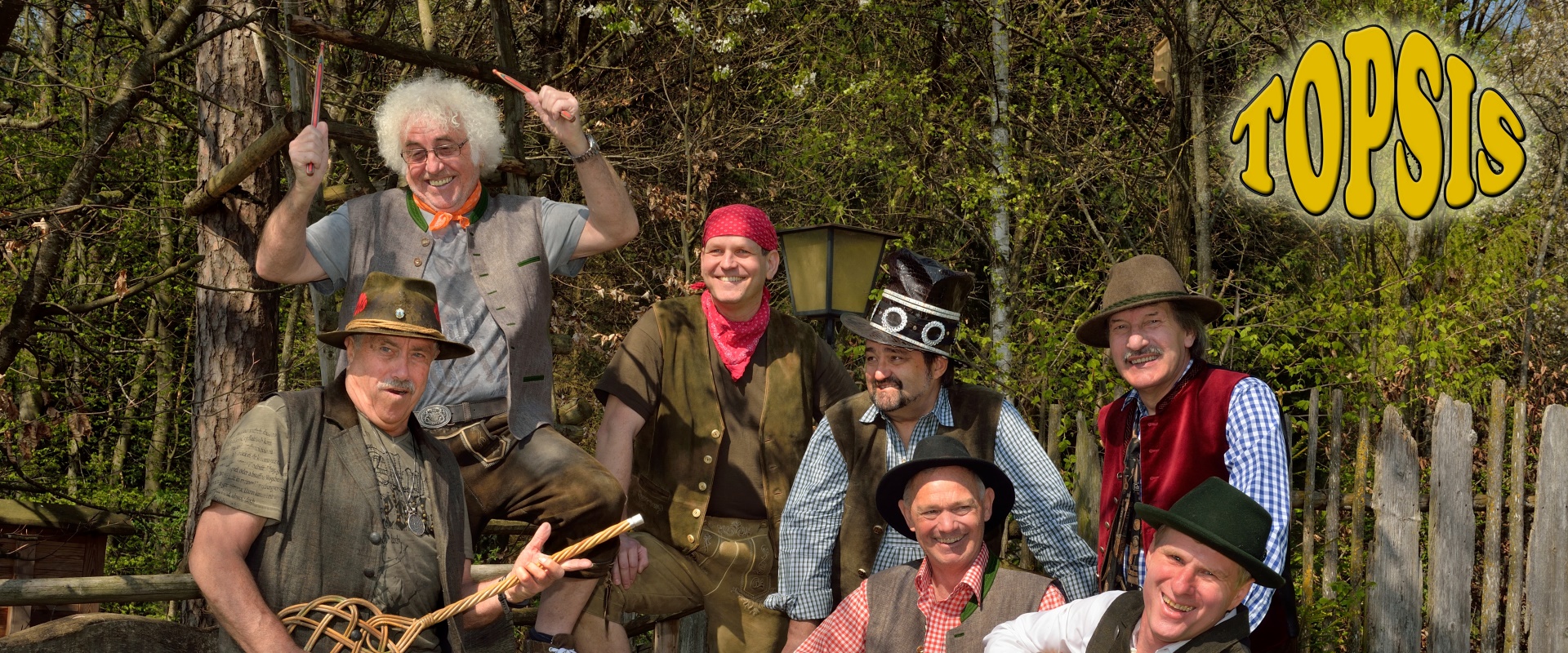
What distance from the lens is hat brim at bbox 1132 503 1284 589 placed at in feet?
9.63

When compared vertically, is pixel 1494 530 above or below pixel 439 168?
below

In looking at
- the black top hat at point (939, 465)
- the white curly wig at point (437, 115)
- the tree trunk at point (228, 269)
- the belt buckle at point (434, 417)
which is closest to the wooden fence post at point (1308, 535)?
the black top hat at point (939, 465)

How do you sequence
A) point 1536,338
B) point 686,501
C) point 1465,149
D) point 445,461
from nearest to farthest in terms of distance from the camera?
1. point 445,461
2. point 686,501
3. point 1465,149
4. point 1536,338

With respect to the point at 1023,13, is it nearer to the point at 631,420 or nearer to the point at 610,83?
the point at 610,83

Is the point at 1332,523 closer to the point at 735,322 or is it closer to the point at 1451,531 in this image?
the point at 1451,531

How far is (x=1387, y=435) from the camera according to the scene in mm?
5621

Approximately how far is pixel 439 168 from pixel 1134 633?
2423 millimetres

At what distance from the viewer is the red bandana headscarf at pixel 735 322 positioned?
15.0 feet

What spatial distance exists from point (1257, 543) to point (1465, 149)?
8467 millimetres

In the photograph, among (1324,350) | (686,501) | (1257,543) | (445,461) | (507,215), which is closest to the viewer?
(1257,543)

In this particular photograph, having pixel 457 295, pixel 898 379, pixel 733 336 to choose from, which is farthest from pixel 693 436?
pixel 457 295

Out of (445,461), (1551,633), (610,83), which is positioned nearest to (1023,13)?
(610,83)

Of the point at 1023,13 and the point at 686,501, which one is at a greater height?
the point at 1023,13

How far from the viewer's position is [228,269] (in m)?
6.40
